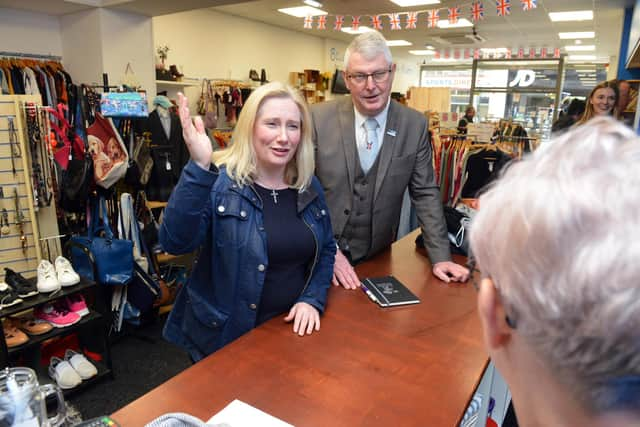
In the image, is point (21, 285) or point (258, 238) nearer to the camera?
point (258, 238)

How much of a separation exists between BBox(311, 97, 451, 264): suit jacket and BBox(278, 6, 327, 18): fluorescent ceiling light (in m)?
5.95

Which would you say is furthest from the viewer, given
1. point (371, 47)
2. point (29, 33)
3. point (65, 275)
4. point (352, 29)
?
point (352, 29)

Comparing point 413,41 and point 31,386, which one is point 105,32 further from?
point 413,41

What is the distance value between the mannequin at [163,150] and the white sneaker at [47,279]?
139cm

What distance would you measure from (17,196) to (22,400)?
8.45 ft

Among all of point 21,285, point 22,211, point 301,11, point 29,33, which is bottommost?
point 21,285

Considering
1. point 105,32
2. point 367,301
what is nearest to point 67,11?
point 105,32

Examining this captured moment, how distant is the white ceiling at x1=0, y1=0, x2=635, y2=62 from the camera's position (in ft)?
14.0

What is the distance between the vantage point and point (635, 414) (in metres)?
0.44

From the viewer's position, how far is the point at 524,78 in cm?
1077

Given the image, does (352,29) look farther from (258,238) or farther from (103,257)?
(258,238)

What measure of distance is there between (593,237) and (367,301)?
1260mm

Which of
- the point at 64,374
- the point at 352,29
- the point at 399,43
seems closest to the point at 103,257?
the point at 64,374

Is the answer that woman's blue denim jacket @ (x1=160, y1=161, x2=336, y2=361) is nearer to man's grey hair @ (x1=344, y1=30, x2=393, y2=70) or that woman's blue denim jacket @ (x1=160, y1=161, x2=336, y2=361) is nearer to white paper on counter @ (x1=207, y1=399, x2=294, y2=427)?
white paper on counter @ (x1=207, y1=399, x2=294, y2=427)
